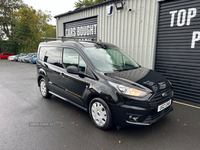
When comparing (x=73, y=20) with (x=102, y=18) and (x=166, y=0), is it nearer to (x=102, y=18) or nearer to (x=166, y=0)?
(x=102, y=18)

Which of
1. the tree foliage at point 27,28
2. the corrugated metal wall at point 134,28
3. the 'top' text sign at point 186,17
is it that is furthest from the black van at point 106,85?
the tree foliage at point 27,28

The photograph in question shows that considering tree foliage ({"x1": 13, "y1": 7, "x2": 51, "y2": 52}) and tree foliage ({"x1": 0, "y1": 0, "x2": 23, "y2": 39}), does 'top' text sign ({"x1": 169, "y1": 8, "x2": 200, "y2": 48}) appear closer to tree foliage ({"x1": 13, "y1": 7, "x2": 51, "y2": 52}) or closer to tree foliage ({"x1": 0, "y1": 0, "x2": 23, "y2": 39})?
tree foliage ({"x1": 13, "y1": 7, "x2": 51, "y2": 52})

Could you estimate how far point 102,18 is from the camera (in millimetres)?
7812

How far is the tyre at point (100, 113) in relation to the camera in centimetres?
299

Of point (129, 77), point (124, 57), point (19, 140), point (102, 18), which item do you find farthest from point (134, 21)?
point (19, 140)

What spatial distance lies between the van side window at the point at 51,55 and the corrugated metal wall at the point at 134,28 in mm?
3522

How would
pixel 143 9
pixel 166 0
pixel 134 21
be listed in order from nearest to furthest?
pixel 166 0 → pixel 143 9 → pixel 134 21

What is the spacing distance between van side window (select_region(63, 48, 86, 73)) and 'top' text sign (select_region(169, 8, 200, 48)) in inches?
149

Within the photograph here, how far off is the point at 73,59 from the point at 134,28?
375cm

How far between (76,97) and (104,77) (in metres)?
1.04

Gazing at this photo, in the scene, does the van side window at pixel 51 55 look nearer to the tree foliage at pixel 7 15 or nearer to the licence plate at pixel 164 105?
the licence plate at pixel 164 105

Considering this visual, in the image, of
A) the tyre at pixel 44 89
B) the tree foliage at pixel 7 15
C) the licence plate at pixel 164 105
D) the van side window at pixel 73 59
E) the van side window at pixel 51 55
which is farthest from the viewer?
the tree foliage at pixel 7 15

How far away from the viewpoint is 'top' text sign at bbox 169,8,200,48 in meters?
4.75

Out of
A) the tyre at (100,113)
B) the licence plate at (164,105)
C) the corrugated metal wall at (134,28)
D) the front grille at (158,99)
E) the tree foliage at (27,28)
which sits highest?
the tree foliage at (27,28)
